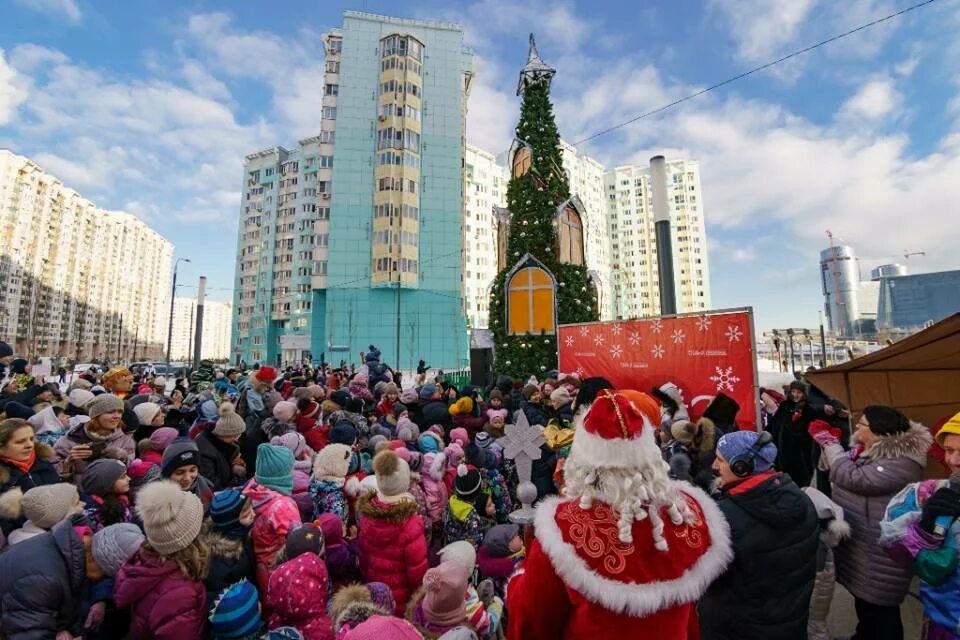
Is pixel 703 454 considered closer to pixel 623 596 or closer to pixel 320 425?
pixel 623 596

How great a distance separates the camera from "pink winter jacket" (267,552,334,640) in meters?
2.30

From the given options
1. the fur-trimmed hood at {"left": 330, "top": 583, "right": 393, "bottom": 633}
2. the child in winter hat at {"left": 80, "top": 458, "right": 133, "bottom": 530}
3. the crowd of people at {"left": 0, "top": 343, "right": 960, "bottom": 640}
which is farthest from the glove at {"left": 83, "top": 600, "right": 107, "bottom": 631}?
the fur-trimmed hood at {"left": 330, "top": 583, "right": 393, "bottom": 633}

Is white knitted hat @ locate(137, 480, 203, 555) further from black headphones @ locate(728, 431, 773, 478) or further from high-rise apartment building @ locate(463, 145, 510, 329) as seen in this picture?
high-rise apartment building @ locate(463, 145, 510, 329)

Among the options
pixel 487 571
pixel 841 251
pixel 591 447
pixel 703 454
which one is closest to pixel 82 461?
pixel 487 571

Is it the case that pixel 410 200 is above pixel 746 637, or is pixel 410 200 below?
above

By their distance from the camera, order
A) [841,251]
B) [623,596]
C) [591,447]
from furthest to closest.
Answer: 1. [841,251]
2. [591,447]
3. [623,596]

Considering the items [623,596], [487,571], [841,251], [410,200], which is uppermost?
[841,251]

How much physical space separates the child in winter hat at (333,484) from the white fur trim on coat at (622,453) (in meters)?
2.67

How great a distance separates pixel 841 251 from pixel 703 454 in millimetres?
194911

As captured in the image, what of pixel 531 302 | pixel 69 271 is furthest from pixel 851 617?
pixel 69 271

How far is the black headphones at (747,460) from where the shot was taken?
2508 mm

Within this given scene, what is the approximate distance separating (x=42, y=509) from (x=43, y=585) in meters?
0.43

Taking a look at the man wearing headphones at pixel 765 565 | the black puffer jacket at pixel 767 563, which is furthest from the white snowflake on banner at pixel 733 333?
the black puffer jacket at pixel 767 563

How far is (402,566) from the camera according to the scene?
302 centimetres
